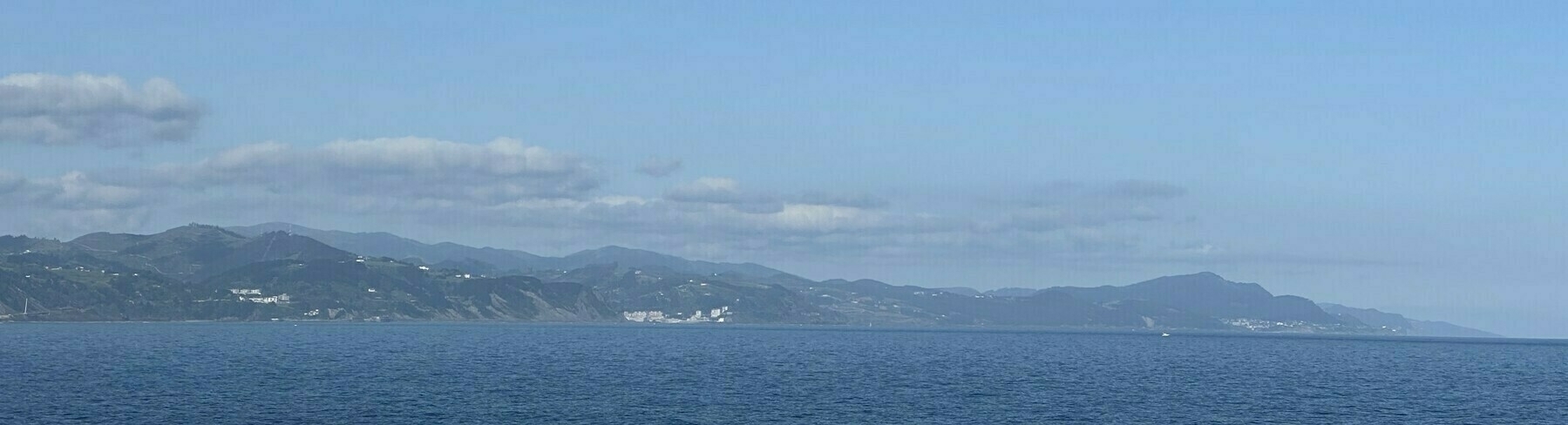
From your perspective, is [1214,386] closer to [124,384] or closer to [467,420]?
[467,420]

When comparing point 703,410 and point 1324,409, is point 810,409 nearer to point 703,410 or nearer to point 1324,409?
point 703,410

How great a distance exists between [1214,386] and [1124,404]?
35.2 meters

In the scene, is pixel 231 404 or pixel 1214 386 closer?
pixel 231 404

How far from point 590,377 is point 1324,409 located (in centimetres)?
8481

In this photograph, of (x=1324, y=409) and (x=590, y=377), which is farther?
(x=590, y=377)

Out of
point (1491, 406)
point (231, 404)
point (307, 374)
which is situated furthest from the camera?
point (307, 374)

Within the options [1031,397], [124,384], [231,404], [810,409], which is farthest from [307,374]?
[1031,397]

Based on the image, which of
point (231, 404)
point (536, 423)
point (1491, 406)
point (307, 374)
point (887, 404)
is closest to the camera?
point (536, 423)

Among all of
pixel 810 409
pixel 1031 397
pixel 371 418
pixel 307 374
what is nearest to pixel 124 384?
pixel 307 374

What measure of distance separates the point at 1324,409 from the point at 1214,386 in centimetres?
3245

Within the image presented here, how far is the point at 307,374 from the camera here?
172m

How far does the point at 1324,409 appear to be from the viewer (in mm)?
146375

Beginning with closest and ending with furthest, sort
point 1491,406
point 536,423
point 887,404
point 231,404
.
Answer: point 536,423
point 231,404
point 887,404
point 1491,406

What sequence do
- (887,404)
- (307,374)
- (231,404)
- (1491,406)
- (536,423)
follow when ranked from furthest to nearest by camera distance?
(307,374), (1491,406), (887,404), (231,404), (536,423)
